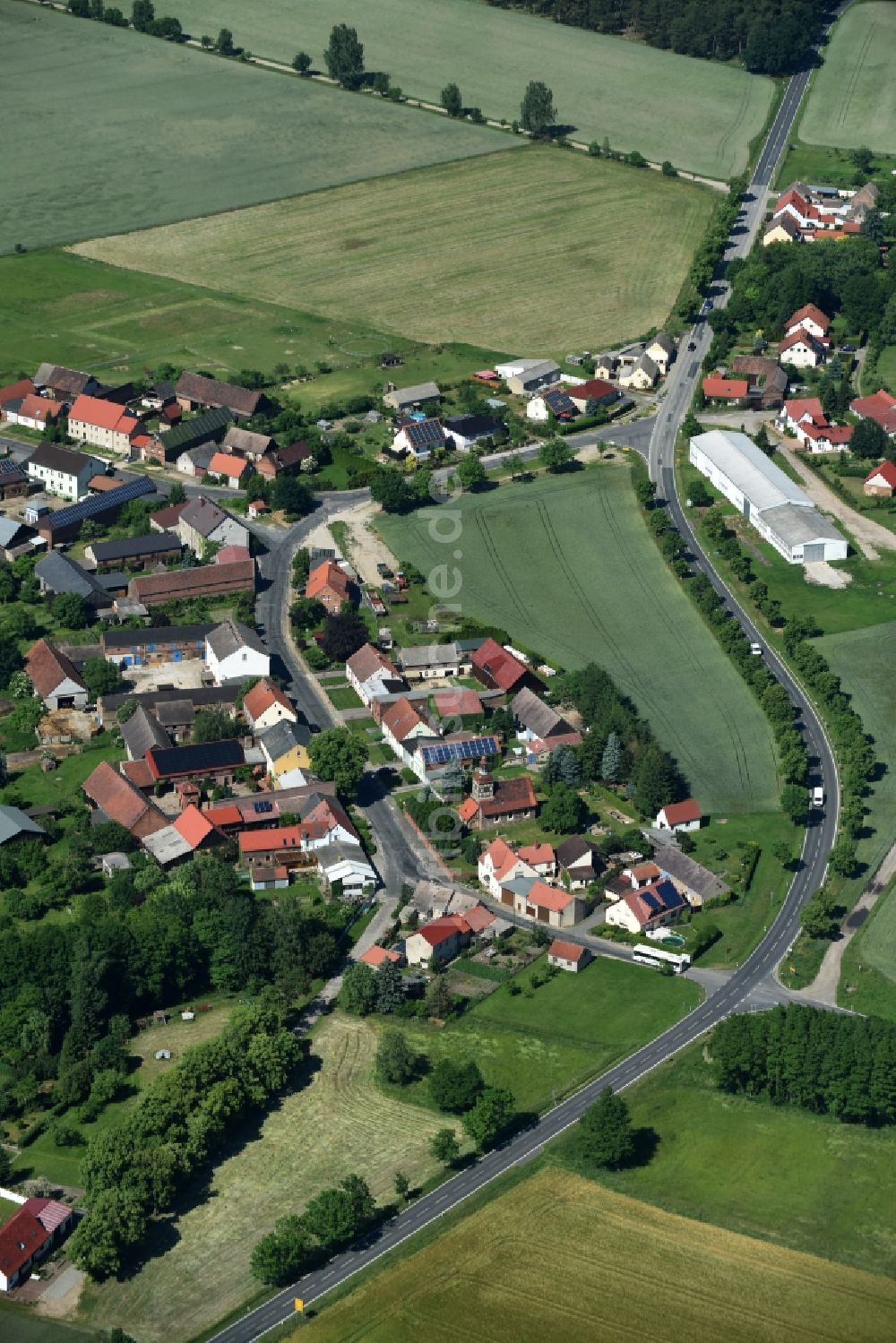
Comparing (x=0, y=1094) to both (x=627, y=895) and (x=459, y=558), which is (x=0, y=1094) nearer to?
(x=627, y=895)

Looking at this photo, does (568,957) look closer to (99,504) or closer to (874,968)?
(874,968)

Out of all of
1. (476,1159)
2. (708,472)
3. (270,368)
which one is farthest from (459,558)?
(476,1159)

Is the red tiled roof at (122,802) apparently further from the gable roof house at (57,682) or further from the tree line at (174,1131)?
the tree line at (174,1131)

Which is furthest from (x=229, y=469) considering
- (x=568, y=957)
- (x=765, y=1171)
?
Result: (x=765, y=1171)

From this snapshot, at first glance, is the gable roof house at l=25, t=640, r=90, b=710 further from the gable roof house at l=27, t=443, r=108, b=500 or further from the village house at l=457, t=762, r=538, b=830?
the gable roof house at l=27, t=443, r=108, b=500

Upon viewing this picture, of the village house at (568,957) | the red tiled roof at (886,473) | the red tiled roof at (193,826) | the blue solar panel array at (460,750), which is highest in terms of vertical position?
the red tiled roof at (886,473)

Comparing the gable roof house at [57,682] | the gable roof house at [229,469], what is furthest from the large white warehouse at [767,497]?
the gable roof house at [57,682]
